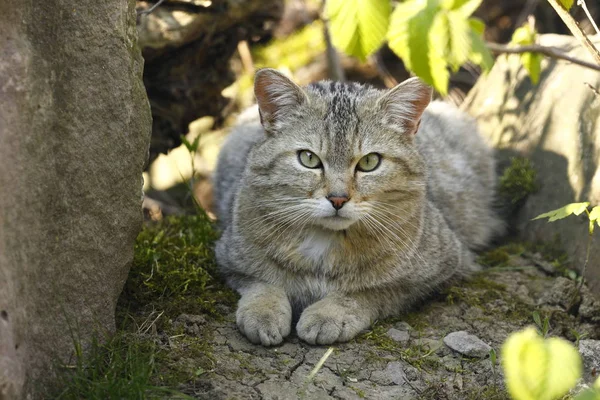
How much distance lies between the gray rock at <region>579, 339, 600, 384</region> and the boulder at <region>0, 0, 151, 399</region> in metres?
2.34

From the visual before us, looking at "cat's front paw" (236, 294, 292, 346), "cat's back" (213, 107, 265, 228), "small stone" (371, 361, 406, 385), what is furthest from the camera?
"cat's back" (213, 107, 265, 228)

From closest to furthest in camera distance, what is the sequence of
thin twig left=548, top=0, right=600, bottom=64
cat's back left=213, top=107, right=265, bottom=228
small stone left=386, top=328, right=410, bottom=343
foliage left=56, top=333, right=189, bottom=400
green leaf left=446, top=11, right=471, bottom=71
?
green leaf left=446, top=11, right=471, bottom=71 < foliage left=56, top=333, right=189, bottom=400 < thin twig left=548, top=0, right=600, bottom=64 < small stone left=386, top=328, right=410, bottom=343 < cat's back left=213, top=107, right=265, bottom=228

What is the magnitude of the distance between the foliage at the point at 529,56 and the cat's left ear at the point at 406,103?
64 cm

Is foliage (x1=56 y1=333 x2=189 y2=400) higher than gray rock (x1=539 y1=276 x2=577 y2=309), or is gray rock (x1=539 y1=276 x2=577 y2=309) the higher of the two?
foliage (x1=56 y1=333 x2=189 y2=400)

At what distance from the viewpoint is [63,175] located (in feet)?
10.7

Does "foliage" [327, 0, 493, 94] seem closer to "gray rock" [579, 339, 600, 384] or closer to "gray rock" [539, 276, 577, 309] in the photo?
"gray rock" [579, 339, 600, 384]

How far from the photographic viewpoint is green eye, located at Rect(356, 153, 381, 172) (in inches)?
156

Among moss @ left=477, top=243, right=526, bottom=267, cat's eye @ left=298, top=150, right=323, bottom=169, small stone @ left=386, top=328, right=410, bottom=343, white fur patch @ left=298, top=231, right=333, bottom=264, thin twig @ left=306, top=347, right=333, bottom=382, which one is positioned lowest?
small stone @ left=386, top=328, right=410, bottom=343

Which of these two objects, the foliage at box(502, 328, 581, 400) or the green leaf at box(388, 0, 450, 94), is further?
the green leaf at box(388, 0, 450, 94)

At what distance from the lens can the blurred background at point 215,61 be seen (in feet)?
17.7

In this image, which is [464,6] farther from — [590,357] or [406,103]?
[590,357]

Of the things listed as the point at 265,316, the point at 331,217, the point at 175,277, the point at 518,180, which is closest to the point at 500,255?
the point at 518,180

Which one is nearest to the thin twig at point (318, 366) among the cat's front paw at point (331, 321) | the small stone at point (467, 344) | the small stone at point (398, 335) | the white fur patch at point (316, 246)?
the cat's front paw at point (331, 321)

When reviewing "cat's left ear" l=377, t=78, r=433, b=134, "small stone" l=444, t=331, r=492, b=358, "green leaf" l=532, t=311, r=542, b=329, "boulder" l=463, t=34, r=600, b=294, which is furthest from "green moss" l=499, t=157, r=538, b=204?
"small stone" l=444, t=331, r=492, b=358
